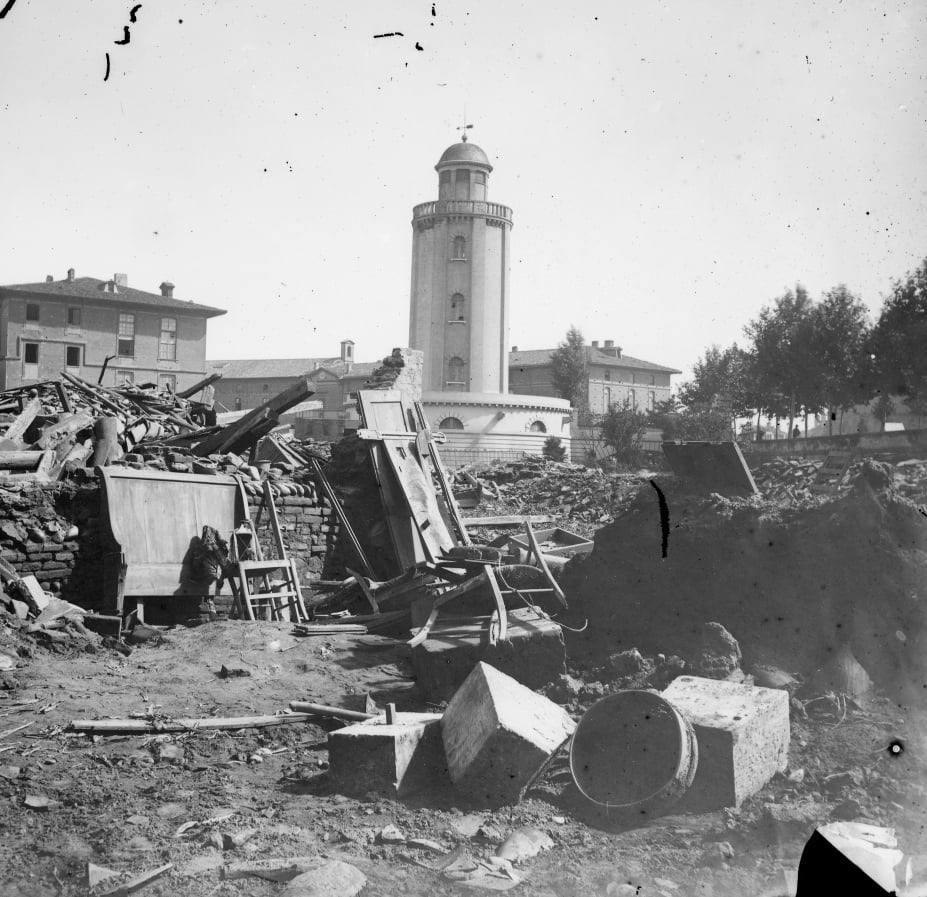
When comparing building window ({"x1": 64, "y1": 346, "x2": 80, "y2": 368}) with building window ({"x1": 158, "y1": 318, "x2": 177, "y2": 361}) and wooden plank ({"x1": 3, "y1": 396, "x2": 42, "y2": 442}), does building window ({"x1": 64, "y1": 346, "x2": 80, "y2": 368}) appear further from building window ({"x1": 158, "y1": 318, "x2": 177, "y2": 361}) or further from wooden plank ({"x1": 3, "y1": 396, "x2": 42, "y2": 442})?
wooden plank ({"x1": 3, "y1": 396, "x2": 42, "y2": 442})

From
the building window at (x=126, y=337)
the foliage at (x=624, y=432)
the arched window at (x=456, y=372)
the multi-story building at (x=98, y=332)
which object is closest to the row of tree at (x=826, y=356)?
the foliage at (x=624, y=432)

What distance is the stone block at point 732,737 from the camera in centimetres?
462

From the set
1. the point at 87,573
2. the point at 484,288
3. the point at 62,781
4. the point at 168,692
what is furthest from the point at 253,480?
the point at 484,288

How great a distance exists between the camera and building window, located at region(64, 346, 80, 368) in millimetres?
37188

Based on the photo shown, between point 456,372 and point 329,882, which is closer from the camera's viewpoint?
point 329,882

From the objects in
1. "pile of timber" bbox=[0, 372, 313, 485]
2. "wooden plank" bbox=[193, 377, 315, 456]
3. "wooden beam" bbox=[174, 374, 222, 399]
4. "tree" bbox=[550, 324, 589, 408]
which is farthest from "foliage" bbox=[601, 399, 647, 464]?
"wooden plank" bbox=[193, 377, 315, 456]

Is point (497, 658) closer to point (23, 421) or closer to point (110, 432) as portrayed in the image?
point (110, 432)

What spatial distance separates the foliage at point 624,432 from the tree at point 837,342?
8422 mm

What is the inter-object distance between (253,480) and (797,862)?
27.6 feet

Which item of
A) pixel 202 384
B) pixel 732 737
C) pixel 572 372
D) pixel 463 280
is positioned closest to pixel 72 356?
pixel 463 280

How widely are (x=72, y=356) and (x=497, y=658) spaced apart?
36.1 m

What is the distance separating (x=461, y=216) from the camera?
39.1 metres

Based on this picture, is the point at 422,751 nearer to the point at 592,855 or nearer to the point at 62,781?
the point at 592,855

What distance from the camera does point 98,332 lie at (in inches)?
1491
